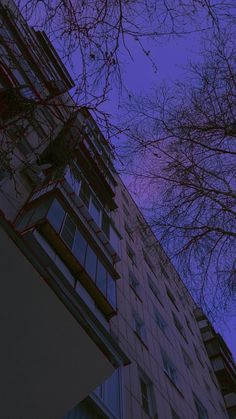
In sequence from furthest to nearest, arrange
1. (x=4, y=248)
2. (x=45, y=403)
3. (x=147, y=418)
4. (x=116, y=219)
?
(x=116, y=219) → (x=147, y=418) → (x=45, y=403) → (x=4, y=248)

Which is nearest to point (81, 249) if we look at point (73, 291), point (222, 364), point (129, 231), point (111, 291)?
point (111, 291)

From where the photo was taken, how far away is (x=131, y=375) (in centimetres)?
844

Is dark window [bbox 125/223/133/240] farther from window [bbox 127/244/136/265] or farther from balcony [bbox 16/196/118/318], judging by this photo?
balcony [bbox 16/196/118/318]

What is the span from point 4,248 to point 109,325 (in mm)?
5795

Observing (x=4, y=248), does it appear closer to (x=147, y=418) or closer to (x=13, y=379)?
(x=13, y=379)

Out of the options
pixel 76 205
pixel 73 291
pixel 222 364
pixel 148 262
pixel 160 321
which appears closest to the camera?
pixel 73 291

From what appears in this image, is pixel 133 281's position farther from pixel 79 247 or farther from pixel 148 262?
pixel 79 247

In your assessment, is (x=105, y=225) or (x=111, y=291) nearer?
(x=111, y=291)

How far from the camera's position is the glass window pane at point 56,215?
24.7 ft

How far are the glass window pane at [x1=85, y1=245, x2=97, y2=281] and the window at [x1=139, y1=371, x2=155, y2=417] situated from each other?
10.9 ft

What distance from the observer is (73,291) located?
5.90m

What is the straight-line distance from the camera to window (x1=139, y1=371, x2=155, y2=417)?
335 inches

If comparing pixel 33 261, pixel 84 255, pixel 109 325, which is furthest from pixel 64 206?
pixel 33 261

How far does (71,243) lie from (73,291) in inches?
80.5
